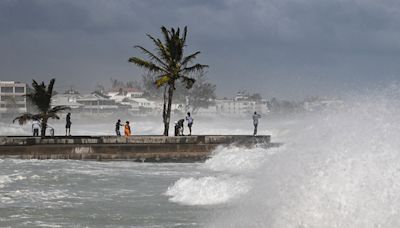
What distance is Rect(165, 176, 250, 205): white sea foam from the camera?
1138 centimetres

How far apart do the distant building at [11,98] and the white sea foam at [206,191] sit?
102 metres

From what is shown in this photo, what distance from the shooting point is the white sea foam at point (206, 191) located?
1138cm

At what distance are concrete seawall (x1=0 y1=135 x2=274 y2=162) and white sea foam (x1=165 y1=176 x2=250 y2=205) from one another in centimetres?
819

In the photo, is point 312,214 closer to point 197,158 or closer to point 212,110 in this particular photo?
point 197,158

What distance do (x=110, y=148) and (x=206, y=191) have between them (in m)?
9.38

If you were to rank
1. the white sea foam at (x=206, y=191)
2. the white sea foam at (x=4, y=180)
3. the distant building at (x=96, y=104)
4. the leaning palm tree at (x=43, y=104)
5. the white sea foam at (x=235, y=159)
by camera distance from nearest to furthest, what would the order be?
1. the white sea foam at (x=206, y=191)
2. the white sea foam at (x=4, y=180)
3. the white sea foam at (x=235, y=159)
4. the leaning palm tree at (x=43, y=104)
5. the distant building at (x=96, y=104)

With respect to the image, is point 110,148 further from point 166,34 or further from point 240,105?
point 240,105

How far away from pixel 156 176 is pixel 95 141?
6.81 metres

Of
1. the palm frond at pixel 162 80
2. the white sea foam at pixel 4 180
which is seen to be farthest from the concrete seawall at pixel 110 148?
the white sea foam at pixel 4 180

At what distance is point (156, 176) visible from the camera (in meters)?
15.9

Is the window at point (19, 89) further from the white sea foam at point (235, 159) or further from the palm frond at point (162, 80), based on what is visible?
the white sea foam at point (235, 159)

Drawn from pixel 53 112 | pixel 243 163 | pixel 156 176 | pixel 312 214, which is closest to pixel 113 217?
pixel 312 214

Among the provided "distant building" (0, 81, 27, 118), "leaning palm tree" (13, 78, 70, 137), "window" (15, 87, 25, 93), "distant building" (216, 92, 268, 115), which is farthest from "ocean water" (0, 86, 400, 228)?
"distant building" (216, 92, 268, 115)

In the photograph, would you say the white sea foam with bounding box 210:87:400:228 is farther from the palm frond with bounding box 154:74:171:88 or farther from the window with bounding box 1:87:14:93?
the window with bounding box 1:87:14:93
